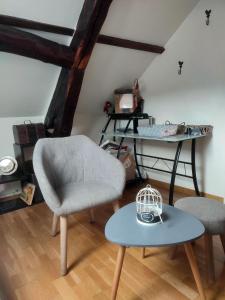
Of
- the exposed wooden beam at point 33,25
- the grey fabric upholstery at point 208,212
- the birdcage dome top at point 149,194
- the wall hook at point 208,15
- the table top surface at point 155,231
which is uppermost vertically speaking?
the wall hook at point 208,15

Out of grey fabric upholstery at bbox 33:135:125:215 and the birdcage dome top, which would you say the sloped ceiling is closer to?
grey fabric upholstery at bbox 33:135:125:215

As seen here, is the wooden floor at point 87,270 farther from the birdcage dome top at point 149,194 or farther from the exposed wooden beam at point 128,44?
the exposed wooden beam at point 128,44

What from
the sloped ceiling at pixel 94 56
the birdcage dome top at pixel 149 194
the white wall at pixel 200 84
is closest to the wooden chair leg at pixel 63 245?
the birdcage dome top at pixel 149 194

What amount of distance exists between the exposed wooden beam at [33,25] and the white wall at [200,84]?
1268 mm

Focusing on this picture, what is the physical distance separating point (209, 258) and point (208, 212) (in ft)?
0.92

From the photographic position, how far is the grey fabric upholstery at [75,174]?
158cm

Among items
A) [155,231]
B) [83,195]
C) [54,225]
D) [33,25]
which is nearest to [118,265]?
[155,231]

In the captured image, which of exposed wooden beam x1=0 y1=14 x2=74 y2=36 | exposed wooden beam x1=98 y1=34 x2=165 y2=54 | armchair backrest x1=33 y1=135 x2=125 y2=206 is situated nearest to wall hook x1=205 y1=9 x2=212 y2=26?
exposed wooden beam x1=98 y1=34 x2=165 y2=54

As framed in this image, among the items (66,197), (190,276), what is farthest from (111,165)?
(190,276)

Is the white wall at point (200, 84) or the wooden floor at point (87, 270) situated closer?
the wooden floor at point (87, 270)

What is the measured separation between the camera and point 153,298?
1345 millimetres

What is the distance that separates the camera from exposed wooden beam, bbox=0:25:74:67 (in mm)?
1851

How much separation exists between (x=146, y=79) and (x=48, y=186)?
216 cm

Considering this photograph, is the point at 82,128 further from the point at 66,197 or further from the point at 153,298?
→ the point at 153,298
